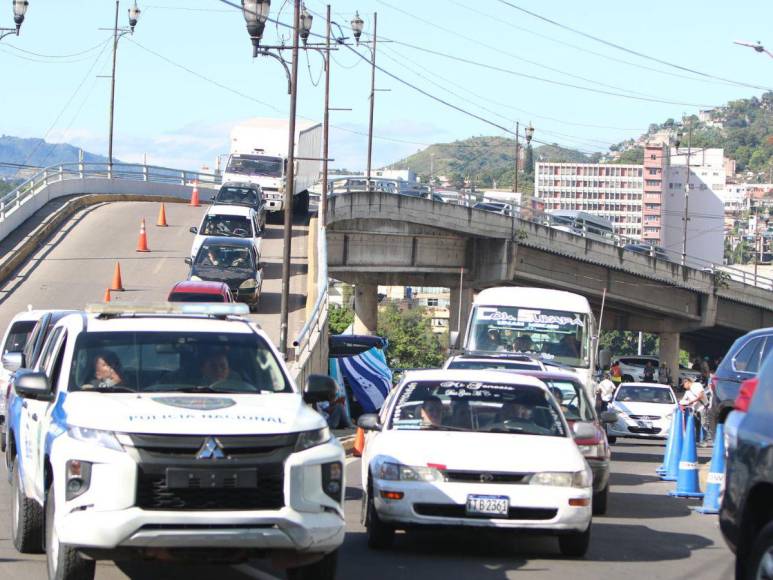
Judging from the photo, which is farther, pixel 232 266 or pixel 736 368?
pixel 232 266

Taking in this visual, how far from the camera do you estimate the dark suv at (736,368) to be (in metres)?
16.4

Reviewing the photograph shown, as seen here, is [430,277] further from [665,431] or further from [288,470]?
[288,470]

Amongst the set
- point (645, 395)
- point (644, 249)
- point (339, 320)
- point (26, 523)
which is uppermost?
point (644, 249)

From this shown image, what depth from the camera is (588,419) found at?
15.1 metres

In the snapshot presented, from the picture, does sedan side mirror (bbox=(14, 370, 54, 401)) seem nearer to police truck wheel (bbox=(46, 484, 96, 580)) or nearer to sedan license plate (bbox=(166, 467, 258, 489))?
police truck wheel (bbox=(46, 484, 96, 580))

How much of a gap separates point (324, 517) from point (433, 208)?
49678mm

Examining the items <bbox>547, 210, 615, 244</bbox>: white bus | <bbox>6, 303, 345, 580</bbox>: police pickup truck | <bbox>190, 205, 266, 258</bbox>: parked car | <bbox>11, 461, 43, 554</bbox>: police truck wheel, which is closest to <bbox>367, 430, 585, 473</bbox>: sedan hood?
<bbox>6, 303, 345, 580</bbox>: police pickup truck

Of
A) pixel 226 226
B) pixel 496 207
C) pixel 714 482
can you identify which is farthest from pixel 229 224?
pixel 714 482

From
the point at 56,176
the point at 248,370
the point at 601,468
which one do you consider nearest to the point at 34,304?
the point at 56,176

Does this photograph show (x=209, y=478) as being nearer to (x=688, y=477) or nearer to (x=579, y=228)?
(x=688, y=477)

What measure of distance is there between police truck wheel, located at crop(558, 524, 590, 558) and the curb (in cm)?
3007

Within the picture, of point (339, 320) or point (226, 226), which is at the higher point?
point (226, 226)

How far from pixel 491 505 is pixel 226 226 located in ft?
104

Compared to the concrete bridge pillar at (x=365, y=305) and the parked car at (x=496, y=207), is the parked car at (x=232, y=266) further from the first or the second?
the concrete bridge pillar at (x=365, y=305)
